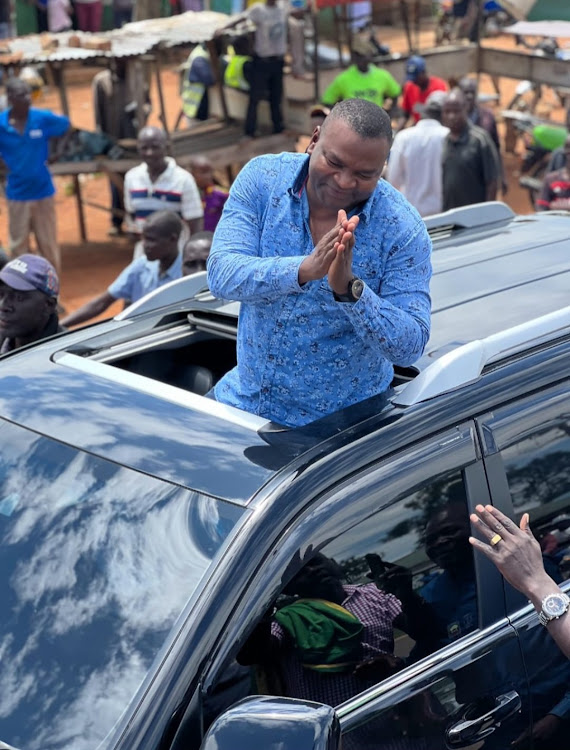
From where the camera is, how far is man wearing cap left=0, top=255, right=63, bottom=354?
174 inches

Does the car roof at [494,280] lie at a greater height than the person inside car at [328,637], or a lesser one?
greater

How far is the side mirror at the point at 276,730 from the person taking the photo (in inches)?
82.9

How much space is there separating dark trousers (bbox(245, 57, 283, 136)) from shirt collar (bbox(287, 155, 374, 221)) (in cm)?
1040

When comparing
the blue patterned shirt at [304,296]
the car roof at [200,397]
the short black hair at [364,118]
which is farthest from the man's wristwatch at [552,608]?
the short black hair at [364,118]

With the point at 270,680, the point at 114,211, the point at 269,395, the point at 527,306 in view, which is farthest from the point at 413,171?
the point at 270,680

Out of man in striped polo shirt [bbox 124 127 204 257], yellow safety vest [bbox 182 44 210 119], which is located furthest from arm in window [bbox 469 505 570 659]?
yellow safety vest [bbox 182 44 210 119]

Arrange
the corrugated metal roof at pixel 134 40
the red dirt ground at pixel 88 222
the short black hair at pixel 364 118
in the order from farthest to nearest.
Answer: the red dirt ground at pixel 88 222
the corrugated metal roof at pixel 134 40
the short black hair at pixel 364 118

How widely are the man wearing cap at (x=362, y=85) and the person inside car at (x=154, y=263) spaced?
20.9ft

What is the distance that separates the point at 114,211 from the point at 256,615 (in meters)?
11.1

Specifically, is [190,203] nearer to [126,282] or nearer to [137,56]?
[126,282]

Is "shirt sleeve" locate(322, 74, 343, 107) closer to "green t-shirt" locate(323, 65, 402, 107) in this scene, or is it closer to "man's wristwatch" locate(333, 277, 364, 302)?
"green t-shirt" locate(323, 65, 402, 107)

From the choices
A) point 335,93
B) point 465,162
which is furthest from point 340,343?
point 335,93

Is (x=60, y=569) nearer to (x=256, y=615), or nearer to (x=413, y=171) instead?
(x=256, y=615)

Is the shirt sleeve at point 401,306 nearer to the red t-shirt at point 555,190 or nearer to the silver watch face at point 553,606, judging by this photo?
the silver watch face at point 553,606
